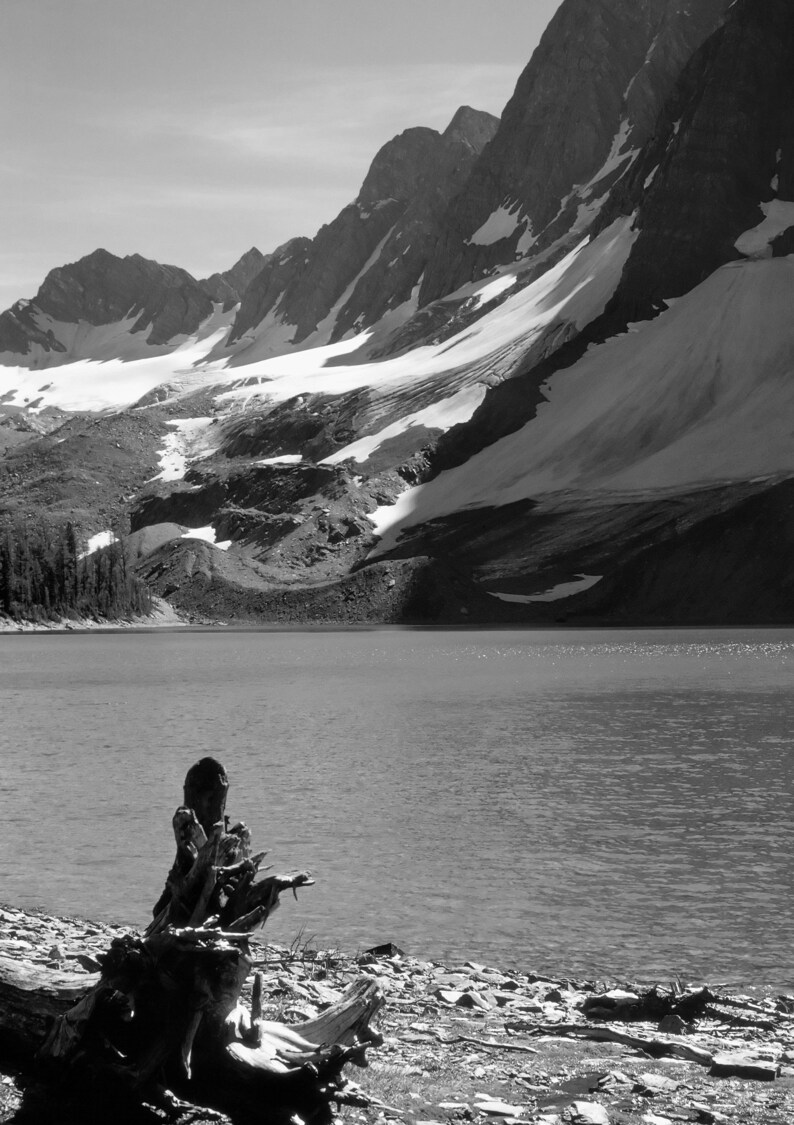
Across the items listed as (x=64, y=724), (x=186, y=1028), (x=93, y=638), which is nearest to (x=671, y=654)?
(x=64, y=724)

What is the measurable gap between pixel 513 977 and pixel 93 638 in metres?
153

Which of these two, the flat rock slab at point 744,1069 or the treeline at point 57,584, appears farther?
the treeline at point 57,584

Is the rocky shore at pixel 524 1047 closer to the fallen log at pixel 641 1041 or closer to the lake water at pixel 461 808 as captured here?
the fallen log at pixel 641 1041

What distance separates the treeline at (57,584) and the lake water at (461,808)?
9933 centimetres

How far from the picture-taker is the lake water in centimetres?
2120

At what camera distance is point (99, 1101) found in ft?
39.3

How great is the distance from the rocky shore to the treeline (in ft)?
533

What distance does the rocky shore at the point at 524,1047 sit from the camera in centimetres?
1224

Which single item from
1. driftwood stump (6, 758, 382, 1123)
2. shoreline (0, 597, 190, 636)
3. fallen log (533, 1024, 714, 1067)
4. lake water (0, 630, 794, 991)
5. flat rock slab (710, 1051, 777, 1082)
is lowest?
shoreline (0, 597, 190, 636)

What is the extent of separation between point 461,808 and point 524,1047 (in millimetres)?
19802

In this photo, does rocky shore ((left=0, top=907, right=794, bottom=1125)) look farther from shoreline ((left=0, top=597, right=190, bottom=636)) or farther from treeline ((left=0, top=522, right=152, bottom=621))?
shoreline ((left=0, top=597, right=190, bottom=636))

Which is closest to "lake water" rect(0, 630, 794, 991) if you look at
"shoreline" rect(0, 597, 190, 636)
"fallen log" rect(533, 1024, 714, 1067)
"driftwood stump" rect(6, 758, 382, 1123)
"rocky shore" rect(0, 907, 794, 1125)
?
"rocky shore" rect(0, 907, 794, 1125)

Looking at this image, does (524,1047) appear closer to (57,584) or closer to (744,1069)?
(744,1069)

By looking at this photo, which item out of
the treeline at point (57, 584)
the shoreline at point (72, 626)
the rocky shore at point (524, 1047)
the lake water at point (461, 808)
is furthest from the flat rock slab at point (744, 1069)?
the shoreline at point (72, 626)
